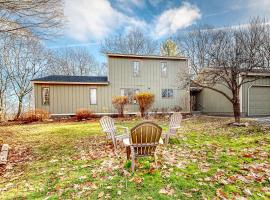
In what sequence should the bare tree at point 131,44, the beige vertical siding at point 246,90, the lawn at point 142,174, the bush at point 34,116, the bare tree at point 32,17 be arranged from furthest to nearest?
the bare tree at point 131,44 → the beige vertical siding at point 246,90 → the bush at point 34,116 → the bare tree at point 32,17 → the lawn at point 142,174

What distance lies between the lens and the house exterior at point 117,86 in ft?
59.0

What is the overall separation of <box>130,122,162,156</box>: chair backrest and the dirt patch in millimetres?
3161

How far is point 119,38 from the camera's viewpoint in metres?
32.7

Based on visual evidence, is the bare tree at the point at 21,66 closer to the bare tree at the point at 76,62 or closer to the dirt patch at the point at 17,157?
the bare tree at the point at 76,62

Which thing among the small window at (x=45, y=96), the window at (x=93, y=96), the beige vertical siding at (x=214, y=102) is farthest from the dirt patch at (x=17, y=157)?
the beige vertical siding at (x=214, y=102)

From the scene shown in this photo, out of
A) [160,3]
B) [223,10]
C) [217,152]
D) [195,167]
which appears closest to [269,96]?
[223,10]

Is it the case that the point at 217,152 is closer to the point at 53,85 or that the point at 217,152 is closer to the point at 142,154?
the point at 142,154

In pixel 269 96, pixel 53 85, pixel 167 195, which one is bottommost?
pixel 167 195

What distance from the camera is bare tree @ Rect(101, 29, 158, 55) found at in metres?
32.1

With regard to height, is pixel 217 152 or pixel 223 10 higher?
pixel 223 10

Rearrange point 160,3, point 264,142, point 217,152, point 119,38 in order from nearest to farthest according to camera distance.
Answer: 1. point 217,152
2. point 264,142
3. point 160,3
4. point 119,38

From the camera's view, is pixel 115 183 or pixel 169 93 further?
pixel 169 93

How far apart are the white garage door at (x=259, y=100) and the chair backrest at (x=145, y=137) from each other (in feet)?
51.8

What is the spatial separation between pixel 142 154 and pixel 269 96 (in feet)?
56.7
